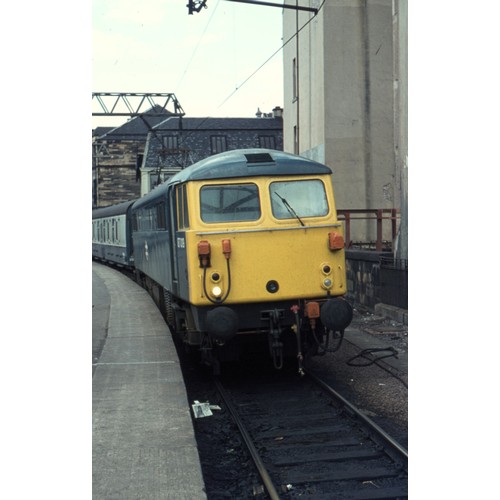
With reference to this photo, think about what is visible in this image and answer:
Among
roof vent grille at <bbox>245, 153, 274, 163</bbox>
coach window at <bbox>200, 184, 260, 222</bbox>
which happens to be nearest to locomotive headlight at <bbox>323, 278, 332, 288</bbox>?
coach window at <bbox>200, 184, 260, 222</bbox>

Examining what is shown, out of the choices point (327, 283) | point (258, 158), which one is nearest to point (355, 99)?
point (258, 158)

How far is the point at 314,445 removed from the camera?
23.2 ft

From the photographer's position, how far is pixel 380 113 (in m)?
24.1

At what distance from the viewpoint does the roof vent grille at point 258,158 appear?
9.40 m

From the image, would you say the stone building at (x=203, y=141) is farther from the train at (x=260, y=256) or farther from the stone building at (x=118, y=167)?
the train at (x=260, y=256)

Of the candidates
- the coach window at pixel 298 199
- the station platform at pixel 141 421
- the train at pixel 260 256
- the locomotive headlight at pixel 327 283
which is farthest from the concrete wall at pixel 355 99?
the locomotive headlight at pixel 327 283

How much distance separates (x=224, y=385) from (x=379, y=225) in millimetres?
7655

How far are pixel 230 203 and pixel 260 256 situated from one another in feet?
2.44

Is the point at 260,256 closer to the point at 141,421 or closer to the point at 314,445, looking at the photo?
the point at 141,421
